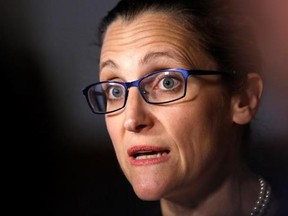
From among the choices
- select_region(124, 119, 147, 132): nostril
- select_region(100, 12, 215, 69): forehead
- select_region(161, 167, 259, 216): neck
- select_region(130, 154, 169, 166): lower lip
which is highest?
select_region(100, 12, 215, 69): forehead

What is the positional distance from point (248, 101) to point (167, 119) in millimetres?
120

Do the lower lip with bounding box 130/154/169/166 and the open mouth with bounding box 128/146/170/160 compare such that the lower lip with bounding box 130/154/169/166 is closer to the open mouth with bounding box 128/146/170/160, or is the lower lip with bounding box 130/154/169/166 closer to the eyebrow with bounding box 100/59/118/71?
the open mouth with bounding box 128/146/170/160

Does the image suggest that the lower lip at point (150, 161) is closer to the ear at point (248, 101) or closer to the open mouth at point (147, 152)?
the open mouth at point (147, 152)

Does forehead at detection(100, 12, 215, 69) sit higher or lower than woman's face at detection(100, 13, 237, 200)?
higher

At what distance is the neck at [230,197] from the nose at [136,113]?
129 millimetres

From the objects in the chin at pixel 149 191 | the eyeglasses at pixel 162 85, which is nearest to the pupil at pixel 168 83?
the eyeglasses at pixel 162 85

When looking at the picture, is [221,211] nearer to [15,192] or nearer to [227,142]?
[227,142]

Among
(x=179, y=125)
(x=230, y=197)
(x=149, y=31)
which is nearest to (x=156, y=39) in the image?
(x=149, y=31)

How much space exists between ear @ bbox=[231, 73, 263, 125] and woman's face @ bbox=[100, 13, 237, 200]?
0.04 ft

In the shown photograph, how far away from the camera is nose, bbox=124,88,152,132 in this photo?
1.77 ft

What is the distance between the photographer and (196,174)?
1.85 ft

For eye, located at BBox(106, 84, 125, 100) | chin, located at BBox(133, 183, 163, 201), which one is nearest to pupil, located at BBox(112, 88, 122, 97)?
eye, located at BBox(106, 84, 125, 100)

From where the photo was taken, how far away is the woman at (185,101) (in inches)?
21.5

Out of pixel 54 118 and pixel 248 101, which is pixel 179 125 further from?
pixel 54 118
